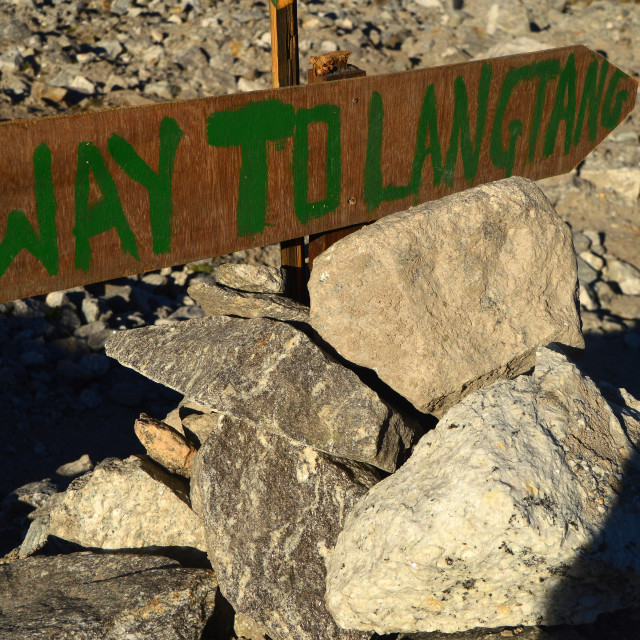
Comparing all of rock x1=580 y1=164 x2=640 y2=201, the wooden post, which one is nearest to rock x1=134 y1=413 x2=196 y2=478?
the wooden post

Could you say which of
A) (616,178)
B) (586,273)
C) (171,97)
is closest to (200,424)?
(586,273)

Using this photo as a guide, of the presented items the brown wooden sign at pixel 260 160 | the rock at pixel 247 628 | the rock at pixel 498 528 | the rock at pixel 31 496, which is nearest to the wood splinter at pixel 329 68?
the brown wooden sign at pixel 260 160

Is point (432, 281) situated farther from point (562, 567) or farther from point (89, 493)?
point (89, 493)

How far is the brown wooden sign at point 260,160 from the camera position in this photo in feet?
6.90

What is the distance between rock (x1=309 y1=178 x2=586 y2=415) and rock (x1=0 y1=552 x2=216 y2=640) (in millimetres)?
994

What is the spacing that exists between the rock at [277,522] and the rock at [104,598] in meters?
0.13

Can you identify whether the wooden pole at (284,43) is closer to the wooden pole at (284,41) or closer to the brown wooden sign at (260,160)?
the wooden pole at (284,41)

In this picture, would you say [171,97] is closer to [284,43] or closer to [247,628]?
[284,43]

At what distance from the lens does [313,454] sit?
2441mm

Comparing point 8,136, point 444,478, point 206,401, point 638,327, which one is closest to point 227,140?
point 8,136

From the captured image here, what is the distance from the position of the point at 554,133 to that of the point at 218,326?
1.75 metres

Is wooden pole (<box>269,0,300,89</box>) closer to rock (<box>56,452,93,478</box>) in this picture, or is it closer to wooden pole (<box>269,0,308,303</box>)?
wooden pole (<box>269,0,308,303</box>)

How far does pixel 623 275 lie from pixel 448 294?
423 centimetres

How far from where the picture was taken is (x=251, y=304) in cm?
275
